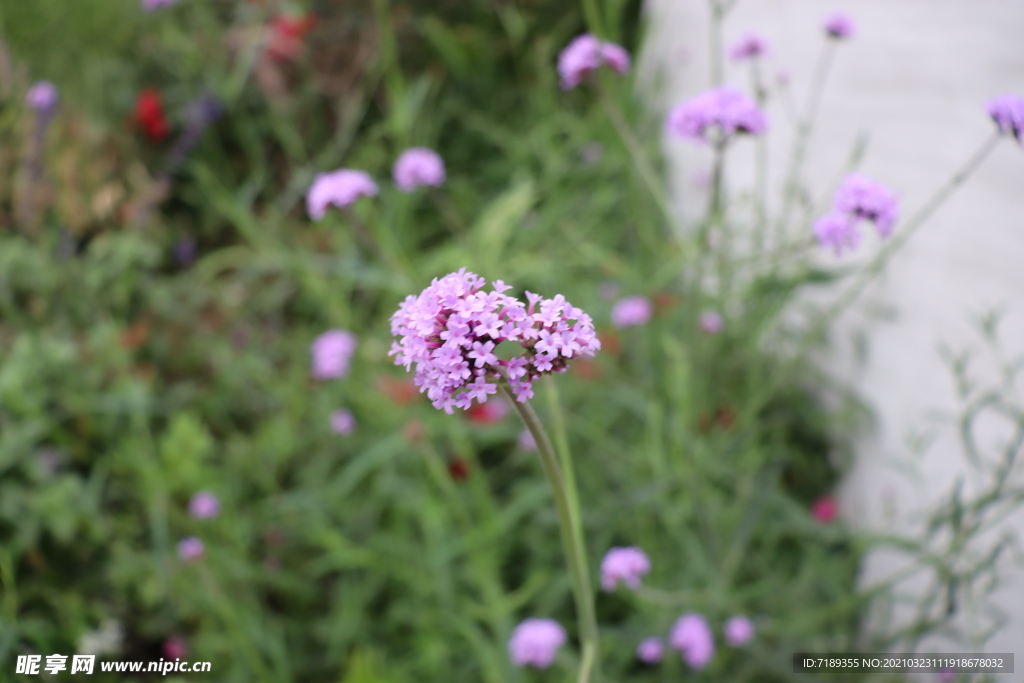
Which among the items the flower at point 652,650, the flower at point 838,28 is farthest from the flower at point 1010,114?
the flower at point 652,650

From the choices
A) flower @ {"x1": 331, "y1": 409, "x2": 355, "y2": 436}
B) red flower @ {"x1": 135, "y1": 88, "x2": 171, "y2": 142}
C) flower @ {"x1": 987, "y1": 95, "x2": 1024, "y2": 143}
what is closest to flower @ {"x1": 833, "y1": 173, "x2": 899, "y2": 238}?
flower @ {"x1": 987, "y1": 95, "x2": 1024, "y2": 143}

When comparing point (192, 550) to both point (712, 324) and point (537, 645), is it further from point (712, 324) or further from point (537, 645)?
point (712, 324)

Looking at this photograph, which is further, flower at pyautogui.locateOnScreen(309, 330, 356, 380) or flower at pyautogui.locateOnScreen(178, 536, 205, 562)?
flower at pyautogui.locateOnScreen(309, 330, 356, 380)

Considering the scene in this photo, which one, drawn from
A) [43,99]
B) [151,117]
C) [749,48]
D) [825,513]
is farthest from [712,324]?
[151,117]

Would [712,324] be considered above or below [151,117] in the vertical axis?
below

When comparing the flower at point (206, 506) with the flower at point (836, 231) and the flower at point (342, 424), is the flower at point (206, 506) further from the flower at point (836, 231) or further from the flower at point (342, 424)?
the flower at point (836, 231)

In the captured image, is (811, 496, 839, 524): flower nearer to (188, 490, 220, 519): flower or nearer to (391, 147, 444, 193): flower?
(391, 147, 444, 193): flower
